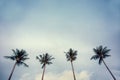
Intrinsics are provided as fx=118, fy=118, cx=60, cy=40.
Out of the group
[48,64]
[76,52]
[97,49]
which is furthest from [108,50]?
[48,64]

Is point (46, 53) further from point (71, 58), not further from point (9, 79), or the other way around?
point (9, 79)

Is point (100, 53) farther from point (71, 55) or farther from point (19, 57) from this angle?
point (19, 57)

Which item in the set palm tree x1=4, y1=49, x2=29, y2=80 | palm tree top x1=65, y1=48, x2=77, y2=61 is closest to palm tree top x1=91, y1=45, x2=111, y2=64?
palm tree top x1=65, y1=48, x2=77, y2=61

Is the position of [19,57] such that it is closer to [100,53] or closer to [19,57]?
[19,57]

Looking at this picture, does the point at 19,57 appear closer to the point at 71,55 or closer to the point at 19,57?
the point at 19,57

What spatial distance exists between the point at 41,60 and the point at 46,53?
3128 mm

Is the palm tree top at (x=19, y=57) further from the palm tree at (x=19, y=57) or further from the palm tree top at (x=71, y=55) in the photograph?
the palm tree top at (x=71, y=55)

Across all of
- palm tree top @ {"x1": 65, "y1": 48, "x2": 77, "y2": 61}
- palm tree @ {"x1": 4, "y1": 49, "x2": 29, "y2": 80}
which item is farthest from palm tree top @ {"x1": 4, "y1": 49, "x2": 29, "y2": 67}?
palm tree top @ {"x1": 65, "y1": 48, "x2": 77, "y2": 61}

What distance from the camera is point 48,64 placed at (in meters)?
44.1

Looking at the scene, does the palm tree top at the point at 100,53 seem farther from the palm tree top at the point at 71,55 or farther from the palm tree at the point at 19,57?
the palm tree at the point at 19,57

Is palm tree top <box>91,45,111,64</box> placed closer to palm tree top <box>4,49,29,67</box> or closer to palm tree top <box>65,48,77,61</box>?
palm tree top <box>65,48,77,61</box>

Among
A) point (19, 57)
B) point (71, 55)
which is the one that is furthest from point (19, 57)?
point (71, 55)

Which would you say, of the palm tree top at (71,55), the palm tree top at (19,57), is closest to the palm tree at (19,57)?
the palm tree top at (19,57)

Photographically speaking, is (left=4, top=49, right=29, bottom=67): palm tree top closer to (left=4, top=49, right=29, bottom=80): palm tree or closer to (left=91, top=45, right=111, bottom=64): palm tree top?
(left=4, top=49, right=29, bottom=80): palm tree
